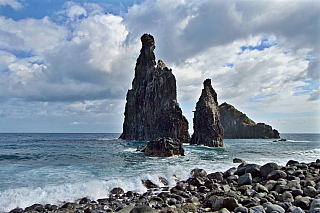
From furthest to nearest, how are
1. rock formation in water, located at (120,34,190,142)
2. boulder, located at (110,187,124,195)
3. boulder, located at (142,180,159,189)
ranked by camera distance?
rock formation in water, located at (120,34,190,142), boulder, located at (142,180,159,189), boulder, located at (110,187,124,195)

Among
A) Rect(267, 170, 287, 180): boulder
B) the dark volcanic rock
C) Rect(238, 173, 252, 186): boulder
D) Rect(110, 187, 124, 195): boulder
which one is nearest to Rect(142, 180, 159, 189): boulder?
Rect(110, 187, 124, 195): boulder

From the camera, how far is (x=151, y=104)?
→ 87000 millimetres

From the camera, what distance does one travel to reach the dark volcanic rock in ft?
99.8

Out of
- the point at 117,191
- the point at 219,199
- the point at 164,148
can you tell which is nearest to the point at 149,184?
the point at 117,191

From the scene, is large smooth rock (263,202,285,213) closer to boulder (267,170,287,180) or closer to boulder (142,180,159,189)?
boulder (267,170,287,180)

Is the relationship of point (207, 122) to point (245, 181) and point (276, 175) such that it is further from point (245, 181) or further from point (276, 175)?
point (245, 181)

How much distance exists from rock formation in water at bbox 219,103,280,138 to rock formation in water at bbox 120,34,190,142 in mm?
64744

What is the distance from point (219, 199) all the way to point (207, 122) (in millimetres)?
49597

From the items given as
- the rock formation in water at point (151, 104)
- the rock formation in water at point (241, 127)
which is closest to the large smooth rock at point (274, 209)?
the rock formation in water at point (151, 104)

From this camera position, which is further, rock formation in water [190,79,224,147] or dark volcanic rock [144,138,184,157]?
rock formation in water [190,79,224,147]

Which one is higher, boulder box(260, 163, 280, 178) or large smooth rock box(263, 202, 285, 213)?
boulder box(260, 163, 280, 178)

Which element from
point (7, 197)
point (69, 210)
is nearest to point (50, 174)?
point (7, 197)

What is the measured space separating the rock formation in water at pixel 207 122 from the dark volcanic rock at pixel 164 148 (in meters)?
26.2

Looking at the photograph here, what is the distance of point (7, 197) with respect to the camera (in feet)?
37.2
